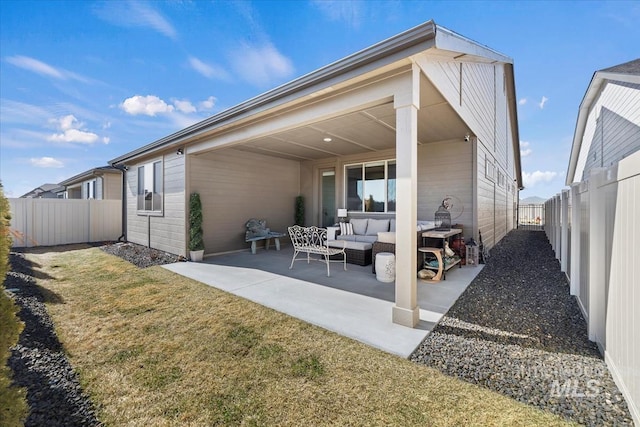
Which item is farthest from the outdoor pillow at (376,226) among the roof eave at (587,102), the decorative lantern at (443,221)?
the roof eave at (587,102)

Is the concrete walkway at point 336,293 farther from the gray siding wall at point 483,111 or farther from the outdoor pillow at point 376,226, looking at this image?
the gray siding wall at point 483,111

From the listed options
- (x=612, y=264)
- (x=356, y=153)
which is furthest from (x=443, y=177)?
(x=612, y=264)

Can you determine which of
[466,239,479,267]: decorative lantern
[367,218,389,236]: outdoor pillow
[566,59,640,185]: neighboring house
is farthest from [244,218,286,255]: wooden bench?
[566,59,640,185]: neighboring house

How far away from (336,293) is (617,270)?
120 inches

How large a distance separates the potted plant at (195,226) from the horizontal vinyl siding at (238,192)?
18.2 inches

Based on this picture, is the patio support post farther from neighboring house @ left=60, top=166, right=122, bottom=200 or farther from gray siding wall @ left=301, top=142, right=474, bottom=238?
neighboring house @ left=60, top=166, right=122, bottom=200

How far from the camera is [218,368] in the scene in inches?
87.0

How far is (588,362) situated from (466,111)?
4.65 m

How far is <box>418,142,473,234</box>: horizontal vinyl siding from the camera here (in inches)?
252

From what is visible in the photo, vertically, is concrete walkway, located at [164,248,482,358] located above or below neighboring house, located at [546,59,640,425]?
below

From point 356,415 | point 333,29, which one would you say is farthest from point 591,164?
point 356,415

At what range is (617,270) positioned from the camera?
2004 millimetres

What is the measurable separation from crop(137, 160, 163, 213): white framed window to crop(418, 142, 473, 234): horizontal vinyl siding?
755 cm

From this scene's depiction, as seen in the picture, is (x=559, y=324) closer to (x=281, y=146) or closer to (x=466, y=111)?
(x=466, y=111)
